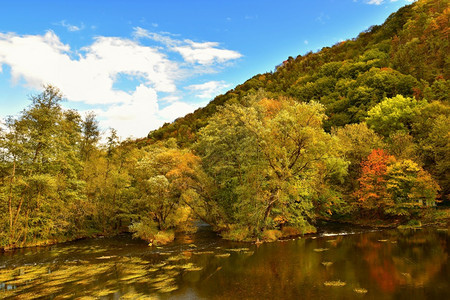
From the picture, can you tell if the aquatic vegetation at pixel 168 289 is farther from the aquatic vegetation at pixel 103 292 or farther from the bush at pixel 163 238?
the bush at pixel 163 238

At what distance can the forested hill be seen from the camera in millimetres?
68219

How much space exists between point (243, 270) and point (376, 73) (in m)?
72.4

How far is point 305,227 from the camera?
107 feet

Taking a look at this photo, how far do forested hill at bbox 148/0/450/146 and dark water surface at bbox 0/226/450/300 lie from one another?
43259 millimetres

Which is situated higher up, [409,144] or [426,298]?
[409,144]

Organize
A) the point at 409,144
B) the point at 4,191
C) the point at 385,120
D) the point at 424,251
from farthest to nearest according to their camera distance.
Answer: the point at 385,120 < the point at 409,144 < the point at 4,191 < the point at 424,251

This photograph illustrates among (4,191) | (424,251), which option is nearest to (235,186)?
(424,251)

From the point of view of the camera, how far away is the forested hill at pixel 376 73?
6822cm

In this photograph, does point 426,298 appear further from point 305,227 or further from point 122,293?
point 305,227

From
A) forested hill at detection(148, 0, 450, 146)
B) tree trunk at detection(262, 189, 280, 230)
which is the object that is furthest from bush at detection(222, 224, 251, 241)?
forested hill at detection(148, 0, 450, 146)

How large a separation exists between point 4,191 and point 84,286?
19.0 m

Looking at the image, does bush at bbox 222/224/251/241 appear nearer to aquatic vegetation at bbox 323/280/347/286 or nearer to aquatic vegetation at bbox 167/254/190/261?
aquatic vegetation at bbox 167/254/190/261

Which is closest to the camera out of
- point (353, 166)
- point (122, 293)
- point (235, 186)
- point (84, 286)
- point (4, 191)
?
point (122, 293)

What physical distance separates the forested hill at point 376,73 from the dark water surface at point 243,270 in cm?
4326
